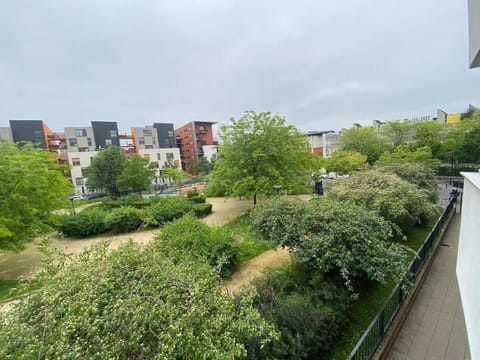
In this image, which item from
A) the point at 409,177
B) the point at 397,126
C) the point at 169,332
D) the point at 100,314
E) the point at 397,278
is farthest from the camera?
the point at 397,126

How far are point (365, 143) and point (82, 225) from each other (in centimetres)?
3155

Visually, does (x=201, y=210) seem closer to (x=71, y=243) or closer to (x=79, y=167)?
(x=71, y=243)

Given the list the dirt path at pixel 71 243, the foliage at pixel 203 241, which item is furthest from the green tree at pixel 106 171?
the foliage at pixel 203 241

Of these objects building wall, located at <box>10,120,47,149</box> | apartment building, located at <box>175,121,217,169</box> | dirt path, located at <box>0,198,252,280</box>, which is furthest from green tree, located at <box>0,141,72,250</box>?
apartment building, located at <box>175,121,217,169</box>

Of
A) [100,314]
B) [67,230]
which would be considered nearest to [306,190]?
[100,314]

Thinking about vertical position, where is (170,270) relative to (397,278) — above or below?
above

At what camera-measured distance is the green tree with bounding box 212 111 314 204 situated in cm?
1298

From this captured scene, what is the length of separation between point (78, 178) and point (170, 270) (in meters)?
41.6

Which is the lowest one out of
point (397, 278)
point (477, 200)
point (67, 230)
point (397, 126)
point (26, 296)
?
point (67, 230)

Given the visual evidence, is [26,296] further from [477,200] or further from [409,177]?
[409,177]

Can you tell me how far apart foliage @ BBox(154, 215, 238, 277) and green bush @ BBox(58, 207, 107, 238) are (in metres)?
7.90

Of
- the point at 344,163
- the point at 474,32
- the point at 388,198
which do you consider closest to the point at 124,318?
the point at 474,32

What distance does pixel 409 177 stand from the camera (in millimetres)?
10961

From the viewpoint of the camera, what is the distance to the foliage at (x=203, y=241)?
7.04 metres
